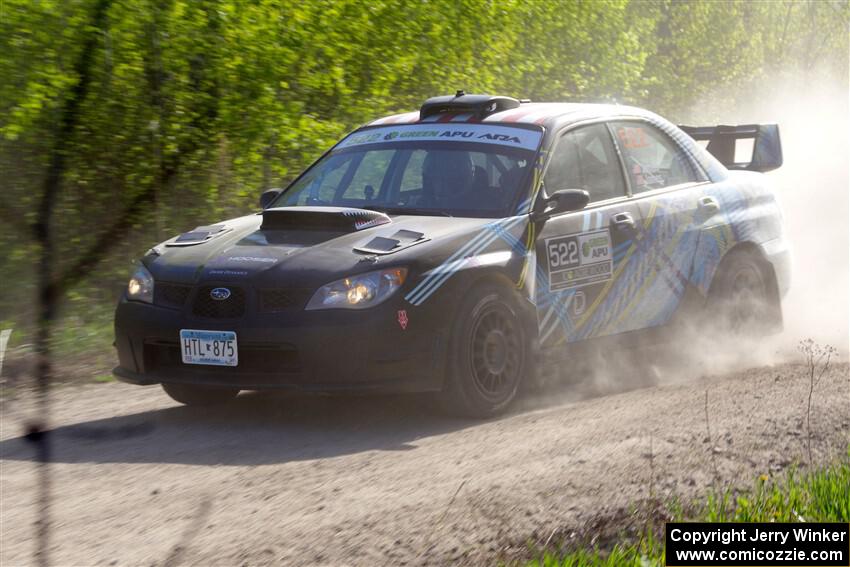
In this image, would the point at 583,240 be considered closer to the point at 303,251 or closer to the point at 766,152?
the point at 303,251

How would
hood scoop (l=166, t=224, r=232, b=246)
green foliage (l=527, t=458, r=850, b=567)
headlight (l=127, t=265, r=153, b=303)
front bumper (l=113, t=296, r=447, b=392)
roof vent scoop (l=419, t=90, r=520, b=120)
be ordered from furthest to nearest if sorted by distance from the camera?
1. roof vent scoop (l=419, t=90, r=520, b=120)
2. hood scoop (l=166, t=224, r=232, b=246)
3. headlight (l=127, t=265, r=153, b=303)
4. front bumper (l=113, t=296, r=447, b=392)
5. green foliage (l=527, t=458, r=850, b=567)

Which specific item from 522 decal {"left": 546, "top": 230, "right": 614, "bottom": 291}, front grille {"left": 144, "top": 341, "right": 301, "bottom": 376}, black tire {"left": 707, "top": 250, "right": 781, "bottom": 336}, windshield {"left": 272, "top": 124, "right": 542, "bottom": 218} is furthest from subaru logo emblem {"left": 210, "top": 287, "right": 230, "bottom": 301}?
black tire {"left": 707, "top": 250, "right": 781, "bottom": 336}

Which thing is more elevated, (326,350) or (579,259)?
(579,259)

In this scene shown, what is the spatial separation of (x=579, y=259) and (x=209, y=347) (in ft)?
7.51

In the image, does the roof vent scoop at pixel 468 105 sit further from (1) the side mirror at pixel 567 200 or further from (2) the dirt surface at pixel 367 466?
(2) the dirt surface at pixel 367 466

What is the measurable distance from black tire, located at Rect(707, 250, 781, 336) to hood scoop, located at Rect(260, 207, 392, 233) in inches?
107

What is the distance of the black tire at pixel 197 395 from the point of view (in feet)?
23.4

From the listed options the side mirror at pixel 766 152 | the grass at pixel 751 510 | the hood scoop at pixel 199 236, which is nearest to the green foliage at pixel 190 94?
the hood scoop at pixel 199 236

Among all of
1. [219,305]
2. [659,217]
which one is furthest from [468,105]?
[219,305]

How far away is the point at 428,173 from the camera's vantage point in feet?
24.8

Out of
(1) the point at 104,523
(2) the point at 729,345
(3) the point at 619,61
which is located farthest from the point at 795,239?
(1) the point at 104,523

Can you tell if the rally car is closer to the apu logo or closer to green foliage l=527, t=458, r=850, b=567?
the apu logo

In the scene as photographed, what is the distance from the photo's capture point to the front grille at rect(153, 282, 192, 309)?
6602mm

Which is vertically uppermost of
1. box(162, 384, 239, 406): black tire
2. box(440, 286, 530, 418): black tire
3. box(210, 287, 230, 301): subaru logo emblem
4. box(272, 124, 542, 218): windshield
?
box(272, 124, 542, 218): windshield
